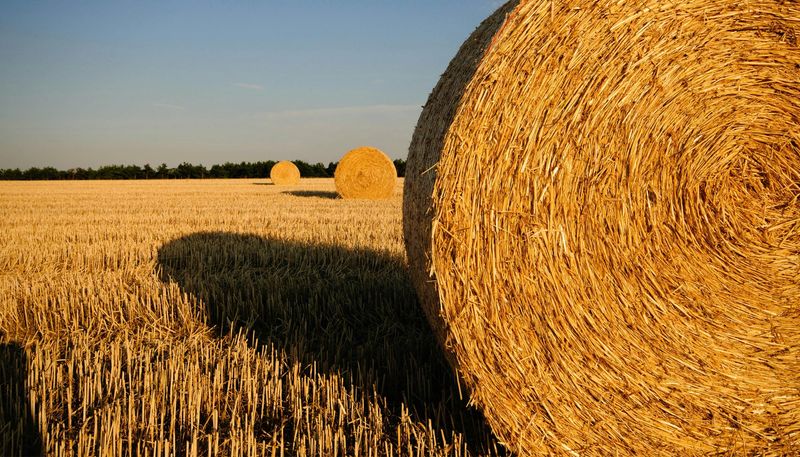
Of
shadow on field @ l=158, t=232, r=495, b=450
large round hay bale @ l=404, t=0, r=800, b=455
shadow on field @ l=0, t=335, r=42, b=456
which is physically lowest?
shadow on field @ l=0, t=335, r=42, b=456

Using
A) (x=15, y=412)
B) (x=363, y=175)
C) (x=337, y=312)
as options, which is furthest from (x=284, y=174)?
(x=15, y=412)

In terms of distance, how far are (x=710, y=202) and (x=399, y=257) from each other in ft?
12.9

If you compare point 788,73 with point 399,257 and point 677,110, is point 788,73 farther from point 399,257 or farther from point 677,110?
point 399,257

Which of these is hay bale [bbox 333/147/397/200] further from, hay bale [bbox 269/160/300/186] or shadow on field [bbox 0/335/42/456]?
hay bale [bbox 269/160/300/186]

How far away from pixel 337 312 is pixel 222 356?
1027mm

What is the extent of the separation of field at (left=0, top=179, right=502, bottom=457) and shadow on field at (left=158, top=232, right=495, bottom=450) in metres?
0.02

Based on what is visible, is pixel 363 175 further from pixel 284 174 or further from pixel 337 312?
pixel 284 174

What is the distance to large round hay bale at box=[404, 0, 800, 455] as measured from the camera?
2.37 meters

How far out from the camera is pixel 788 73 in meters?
2.44

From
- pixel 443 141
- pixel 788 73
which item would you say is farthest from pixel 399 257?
pixel 788 73

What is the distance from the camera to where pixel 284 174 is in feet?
93.0

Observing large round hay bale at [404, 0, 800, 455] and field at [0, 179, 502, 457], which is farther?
field at [0, 179, 502, 457]

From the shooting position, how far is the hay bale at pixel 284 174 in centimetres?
2800

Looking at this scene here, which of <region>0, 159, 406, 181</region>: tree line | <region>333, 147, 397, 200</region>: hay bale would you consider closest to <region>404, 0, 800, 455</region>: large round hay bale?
<region>333, 147, 397, 200</region>: hay bale
